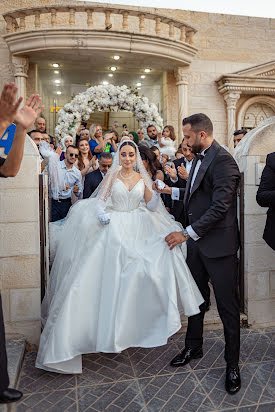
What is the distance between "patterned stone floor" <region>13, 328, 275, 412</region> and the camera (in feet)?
8.38

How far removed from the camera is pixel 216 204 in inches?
108

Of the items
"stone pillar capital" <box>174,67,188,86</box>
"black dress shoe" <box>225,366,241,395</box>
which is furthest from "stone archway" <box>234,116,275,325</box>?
"stone pillar capital" <box>174,67,188,86</box>

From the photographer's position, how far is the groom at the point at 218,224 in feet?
9.11

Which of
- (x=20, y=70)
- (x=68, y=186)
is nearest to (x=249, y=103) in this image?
(x=20, y=70)

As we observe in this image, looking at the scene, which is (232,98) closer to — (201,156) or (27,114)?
(201,156)

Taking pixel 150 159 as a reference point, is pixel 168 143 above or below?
above

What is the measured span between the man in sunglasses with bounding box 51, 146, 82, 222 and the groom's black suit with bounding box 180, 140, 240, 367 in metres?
2.76

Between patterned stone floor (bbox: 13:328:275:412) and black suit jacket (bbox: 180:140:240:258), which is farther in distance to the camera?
black suit jacket (bbox: 180:140:240:258)

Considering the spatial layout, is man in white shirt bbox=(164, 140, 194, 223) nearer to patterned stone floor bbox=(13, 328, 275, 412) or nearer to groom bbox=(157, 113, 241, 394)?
groom bbox=(157, 113, 241, 394)

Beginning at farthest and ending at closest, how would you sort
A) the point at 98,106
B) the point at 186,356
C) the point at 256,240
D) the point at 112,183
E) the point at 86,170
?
1. the point at 98,106
2. the point at 86,170
3. the point at 112,183
4. the point at 256,240
5. the point at 186,356

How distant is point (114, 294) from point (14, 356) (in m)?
1.07

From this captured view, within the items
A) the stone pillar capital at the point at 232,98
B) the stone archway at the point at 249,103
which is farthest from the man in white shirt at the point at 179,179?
the stone archway at the point at 249,103

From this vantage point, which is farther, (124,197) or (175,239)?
(124,197)

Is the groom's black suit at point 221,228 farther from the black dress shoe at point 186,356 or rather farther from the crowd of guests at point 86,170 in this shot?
the crowd of guests at point 86,170
